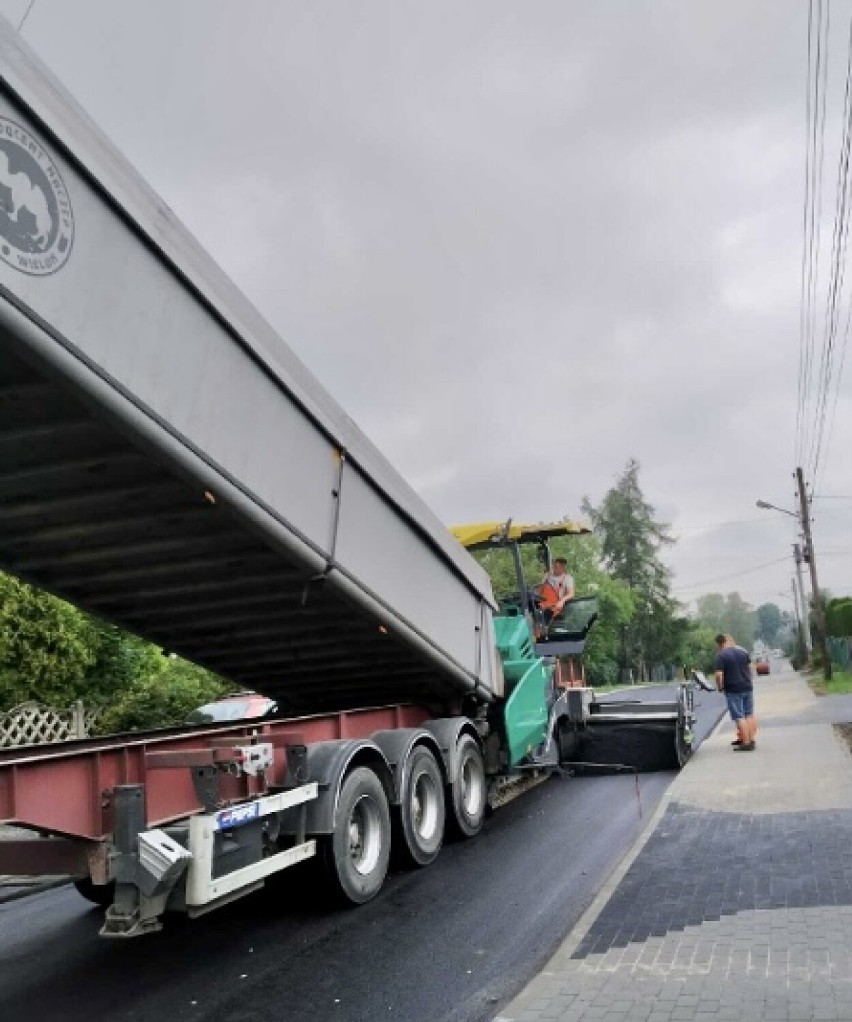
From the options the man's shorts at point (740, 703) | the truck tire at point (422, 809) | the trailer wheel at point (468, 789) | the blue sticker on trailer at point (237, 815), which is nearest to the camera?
the blue sticker on trailer at point (237, 815)

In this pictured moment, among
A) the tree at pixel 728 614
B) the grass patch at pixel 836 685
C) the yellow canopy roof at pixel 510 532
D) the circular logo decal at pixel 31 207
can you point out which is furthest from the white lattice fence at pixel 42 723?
the tree at pixel 728 614

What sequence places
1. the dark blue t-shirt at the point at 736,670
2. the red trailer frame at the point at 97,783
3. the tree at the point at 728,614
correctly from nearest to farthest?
1. the red trailer frame at the point at 97,783
2. the dark blue t-shirt at the point at 736,670
3. the tree at the point at 728,614

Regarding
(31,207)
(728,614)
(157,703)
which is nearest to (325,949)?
(31,207)

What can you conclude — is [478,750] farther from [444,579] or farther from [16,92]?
[16,92]

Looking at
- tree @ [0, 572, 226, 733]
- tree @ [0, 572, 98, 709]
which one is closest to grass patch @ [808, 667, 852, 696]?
tree @ [0, 572, 226, 733]

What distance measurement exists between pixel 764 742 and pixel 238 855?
10011mm

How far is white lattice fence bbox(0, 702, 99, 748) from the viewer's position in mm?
16094

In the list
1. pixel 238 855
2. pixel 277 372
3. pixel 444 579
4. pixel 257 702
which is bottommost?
pixel 238 855

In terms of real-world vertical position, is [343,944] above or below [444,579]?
below

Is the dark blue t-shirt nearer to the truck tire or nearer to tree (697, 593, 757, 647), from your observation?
the truck tire

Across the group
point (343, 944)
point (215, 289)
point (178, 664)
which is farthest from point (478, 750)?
point (178, 664)

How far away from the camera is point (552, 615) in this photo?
467 inches

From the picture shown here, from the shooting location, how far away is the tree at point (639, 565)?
7794cm

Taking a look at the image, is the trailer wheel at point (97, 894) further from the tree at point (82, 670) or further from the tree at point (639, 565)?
the tree at point (639, 565)
